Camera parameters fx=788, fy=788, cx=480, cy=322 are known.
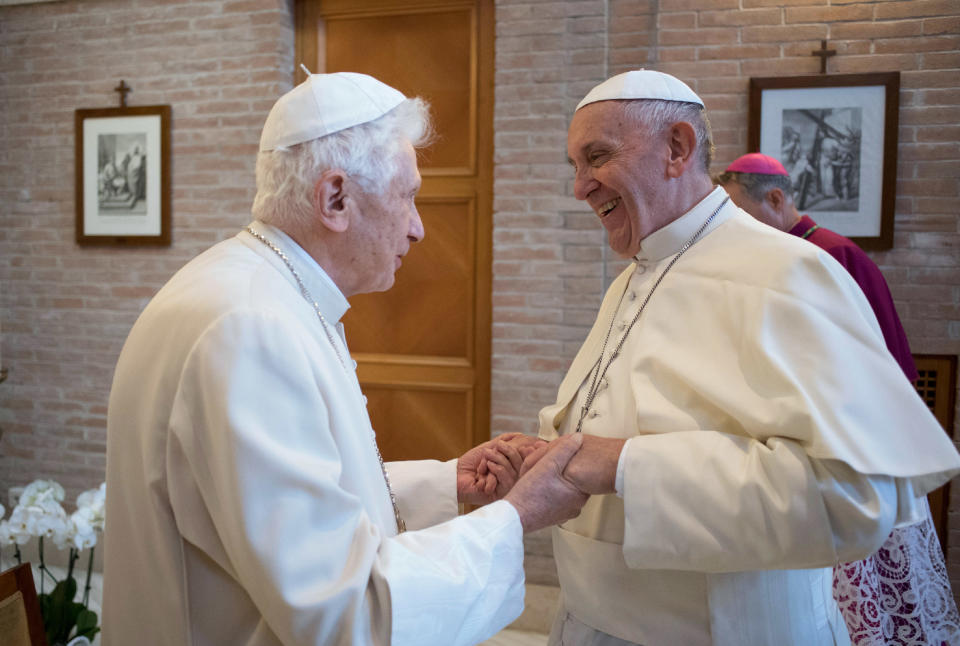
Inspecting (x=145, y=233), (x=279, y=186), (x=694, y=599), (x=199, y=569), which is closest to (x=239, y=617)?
(x=199, y=569)

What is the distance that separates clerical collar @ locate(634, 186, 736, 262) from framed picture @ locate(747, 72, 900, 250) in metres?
2.66

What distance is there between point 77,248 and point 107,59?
4.49 ft

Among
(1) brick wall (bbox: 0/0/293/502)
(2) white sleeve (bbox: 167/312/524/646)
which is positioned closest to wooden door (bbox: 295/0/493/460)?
(1) brick wall (bbox: 0/0/293/502)

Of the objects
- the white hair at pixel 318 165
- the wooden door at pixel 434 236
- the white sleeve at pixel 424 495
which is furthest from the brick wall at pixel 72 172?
the white hair at pixel 318 165

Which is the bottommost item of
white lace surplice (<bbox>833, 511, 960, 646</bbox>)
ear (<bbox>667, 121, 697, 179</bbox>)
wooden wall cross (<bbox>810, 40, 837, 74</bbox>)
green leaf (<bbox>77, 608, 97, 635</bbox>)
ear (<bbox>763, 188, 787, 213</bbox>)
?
white lace surplice (<bbox>833, 511, 960, 646</bbox>)

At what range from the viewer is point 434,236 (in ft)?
16.4

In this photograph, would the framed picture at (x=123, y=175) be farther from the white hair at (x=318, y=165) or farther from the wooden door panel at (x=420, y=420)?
the white hair at (x=318, y=165)

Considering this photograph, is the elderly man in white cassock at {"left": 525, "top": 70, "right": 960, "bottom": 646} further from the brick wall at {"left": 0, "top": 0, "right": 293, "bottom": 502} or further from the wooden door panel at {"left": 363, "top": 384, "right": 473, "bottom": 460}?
the brick wall at {"left": 0, "top": 0, "right": 293, "bottom": 502}

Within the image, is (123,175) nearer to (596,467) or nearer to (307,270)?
(307,270)

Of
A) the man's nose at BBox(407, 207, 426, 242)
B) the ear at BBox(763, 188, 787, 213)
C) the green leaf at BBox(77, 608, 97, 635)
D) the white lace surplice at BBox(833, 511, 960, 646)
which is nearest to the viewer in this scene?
the man's nose at BBox(407, 207, 426, 242)

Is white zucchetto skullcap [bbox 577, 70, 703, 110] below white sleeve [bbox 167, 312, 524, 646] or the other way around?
the other way around

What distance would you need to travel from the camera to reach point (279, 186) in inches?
58.6

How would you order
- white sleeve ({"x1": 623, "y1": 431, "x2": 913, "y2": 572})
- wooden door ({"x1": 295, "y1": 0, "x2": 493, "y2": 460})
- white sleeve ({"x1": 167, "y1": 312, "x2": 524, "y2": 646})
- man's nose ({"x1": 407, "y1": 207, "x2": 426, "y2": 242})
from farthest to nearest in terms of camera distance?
wooden door ({"x1": 295, "y1": 0, "x2": 493, "y2": 460}) → man's nose ({"x1": 407, "y1": 207, "x2": 426, "y2": 242}) → white sleeve ({"x1": 623, "y1": 431, "x2": 913, "y2": 572}) → white sleeve ({"x1": 167, "y1": 312, "x2": 524, "y2": 646})

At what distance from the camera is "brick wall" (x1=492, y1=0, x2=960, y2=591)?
4.11 meters
